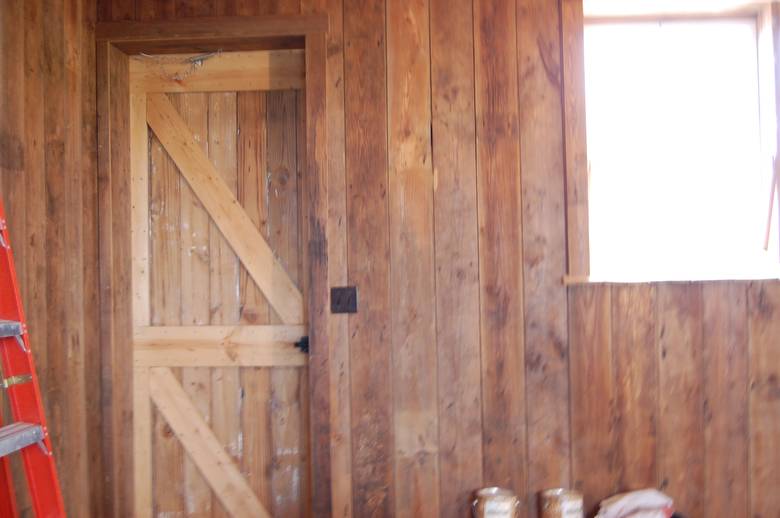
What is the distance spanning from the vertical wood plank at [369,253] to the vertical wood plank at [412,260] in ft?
0.11

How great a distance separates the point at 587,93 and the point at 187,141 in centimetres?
170

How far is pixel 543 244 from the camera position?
7.73 feet

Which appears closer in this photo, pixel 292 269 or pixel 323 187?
pixel 323 187

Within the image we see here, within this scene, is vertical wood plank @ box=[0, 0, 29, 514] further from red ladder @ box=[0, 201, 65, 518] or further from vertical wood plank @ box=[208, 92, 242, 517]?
vertical wood plank @ box=[208, 92, 242, 517]

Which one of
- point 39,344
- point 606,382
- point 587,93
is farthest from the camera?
point 587,93

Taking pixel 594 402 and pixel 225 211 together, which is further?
pixel 225 211

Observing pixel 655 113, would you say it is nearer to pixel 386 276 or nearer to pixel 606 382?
pixel 606 382

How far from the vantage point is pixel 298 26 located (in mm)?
2363

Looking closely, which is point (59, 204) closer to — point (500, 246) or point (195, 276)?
point (195, 276)

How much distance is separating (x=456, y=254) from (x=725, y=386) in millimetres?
1166

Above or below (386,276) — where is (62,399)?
below

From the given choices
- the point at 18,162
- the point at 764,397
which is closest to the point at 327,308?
the point at 18,162

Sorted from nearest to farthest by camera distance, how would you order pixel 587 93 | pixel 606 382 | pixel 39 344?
pixel 39 344, pixel 606 382, pixel 587 93

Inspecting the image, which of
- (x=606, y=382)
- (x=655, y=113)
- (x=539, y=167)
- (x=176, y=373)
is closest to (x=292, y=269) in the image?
(x=176, y=373)
